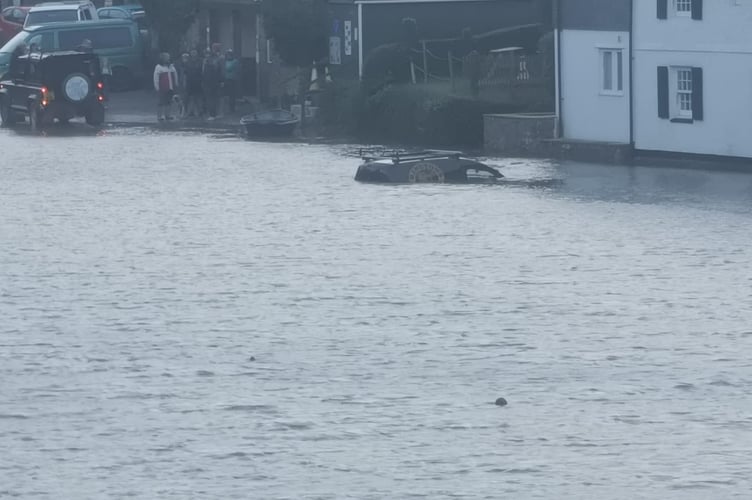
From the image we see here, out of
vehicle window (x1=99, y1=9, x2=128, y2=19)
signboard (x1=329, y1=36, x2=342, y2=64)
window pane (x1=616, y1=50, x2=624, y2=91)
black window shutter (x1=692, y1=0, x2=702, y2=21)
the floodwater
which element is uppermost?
vehicle window (x1=99, y1=9, x2=128, y2=19)

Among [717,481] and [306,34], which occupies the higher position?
[306,34]

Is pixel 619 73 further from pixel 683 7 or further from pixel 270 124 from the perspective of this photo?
pixel 270 124

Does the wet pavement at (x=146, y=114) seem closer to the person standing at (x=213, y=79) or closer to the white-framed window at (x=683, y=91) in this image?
the person standing at (x=213, y=79)

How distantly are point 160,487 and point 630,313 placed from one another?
24.3 feet

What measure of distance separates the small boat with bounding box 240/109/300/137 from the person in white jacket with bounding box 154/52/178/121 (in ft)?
17.1

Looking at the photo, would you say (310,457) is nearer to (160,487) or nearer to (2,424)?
(160,487)

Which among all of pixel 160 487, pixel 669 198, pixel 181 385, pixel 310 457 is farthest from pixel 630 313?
pixel 669 198

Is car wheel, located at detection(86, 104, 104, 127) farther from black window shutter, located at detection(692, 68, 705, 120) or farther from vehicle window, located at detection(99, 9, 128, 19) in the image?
vehicle window, located at detection(99, 9, 128, 19)

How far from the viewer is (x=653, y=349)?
14641 millimetres

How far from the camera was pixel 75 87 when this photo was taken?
4616 centimetres

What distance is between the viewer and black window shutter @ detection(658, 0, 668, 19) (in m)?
36.4

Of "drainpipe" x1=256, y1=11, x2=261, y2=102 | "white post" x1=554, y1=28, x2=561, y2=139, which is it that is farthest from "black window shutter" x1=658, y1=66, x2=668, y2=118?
"drainpipe" x1=256, y1=11, x2=261, y2=102

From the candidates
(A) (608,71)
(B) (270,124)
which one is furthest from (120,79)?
(A) (608,71)

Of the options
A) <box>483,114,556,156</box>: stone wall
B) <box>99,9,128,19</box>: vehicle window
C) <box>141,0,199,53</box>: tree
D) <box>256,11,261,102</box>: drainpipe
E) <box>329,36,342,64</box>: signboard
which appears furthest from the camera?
<box>99,9,128,19</box>: vehicle window
